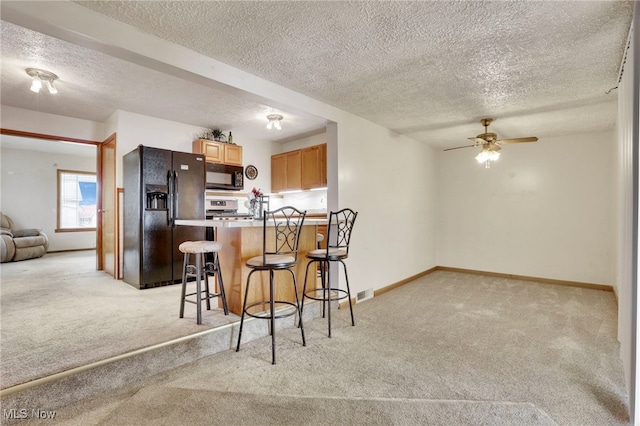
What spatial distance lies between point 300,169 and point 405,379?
12.7ft

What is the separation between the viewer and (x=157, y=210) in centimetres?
383

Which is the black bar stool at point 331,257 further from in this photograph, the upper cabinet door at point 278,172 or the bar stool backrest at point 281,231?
the upper cabinet door at point 278,172

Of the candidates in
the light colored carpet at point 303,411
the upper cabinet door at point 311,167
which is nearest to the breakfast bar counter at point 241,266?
the light colored carpet at point 303,411

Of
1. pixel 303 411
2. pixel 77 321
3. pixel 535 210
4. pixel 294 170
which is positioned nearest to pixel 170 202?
pixel 77 321

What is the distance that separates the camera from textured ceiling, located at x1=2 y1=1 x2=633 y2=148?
184 centimetres

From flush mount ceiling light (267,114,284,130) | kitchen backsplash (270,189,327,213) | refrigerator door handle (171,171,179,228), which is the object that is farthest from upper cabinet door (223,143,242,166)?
kitchen backsplash (270,189,327,213)

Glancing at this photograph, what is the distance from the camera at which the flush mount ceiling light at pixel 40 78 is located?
2938 millimetres

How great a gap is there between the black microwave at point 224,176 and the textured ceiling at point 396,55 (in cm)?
109

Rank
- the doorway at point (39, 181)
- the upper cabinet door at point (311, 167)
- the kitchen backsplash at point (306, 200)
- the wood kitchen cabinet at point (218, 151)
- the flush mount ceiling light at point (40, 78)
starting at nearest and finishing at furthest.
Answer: the flush mount ceiling light at point (40, 78) → the wood kitchen cabinet at point (218, 151) → the upper cabinet door at point (311, 167) → the kitchen backsplash at point (306, 200) → the doorway at point (39, 181)

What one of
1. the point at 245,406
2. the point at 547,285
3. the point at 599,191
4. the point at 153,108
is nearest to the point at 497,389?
the point at 245,406

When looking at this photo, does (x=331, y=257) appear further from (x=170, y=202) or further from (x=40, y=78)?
(x=40, y=78)

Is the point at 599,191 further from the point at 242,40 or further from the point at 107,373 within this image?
the point at 107,373

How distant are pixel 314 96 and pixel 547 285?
459 cm

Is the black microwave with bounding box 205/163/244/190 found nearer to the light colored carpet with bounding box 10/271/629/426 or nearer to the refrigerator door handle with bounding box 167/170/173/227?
the refrigerator door handle with bounding box 167/170/173/227
